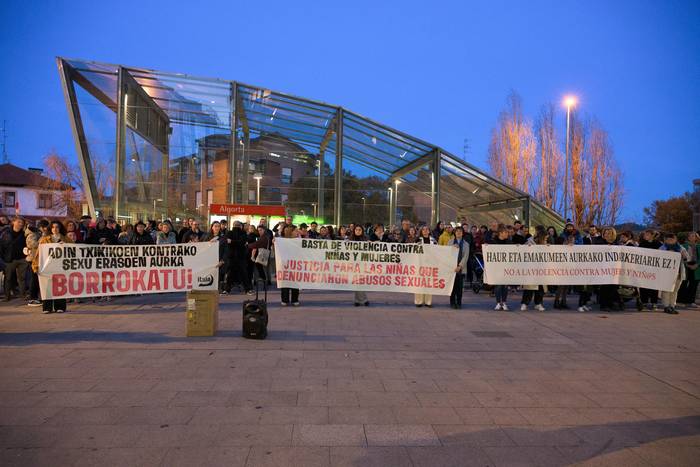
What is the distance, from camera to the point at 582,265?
1118 centimetres

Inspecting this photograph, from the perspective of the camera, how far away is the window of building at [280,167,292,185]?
21812 millimetres

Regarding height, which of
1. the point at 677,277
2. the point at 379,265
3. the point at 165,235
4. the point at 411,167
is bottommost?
the point at 677,277

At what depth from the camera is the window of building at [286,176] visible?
21.8m

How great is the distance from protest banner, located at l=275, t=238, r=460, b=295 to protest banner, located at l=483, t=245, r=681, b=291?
117 centimetres

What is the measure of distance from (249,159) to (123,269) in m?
12.8

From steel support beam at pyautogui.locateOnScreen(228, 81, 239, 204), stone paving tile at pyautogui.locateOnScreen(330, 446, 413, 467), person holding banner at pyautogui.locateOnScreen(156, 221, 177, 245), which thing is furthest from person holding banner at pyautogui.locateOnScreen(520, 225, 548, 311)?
steel support beam at pyautogui.locateOnScreen(228, 81, 239, 204)

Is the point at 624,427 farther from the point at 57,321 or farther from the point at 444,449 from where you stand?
the point at 57,321

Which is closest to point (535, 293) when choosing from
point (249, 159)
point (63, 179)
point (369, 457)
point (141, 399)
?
point (369, 457)

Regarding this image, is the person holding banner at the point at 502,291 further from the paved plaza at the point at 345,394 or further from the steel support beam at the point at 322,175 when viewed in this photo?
the steel support beam at the point at 322,175

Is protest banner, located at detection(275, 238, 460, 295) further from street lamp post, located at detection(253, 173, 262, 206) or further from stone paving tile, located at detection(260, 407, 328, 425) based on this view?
street lamp post, located at detection(253, 173, 262, 206)

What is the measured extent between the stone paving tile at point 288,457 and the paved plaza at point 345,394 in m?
0.02

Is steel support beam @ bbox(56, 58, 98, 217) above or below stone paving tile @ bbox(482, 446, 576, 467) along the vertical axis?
above

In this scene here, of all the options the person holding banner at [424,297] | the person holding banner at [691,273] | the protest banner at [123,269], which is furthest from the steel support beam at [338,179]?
the person holding banner at [691,273]

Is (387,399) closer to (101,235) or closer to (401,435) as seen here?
(401,435)
